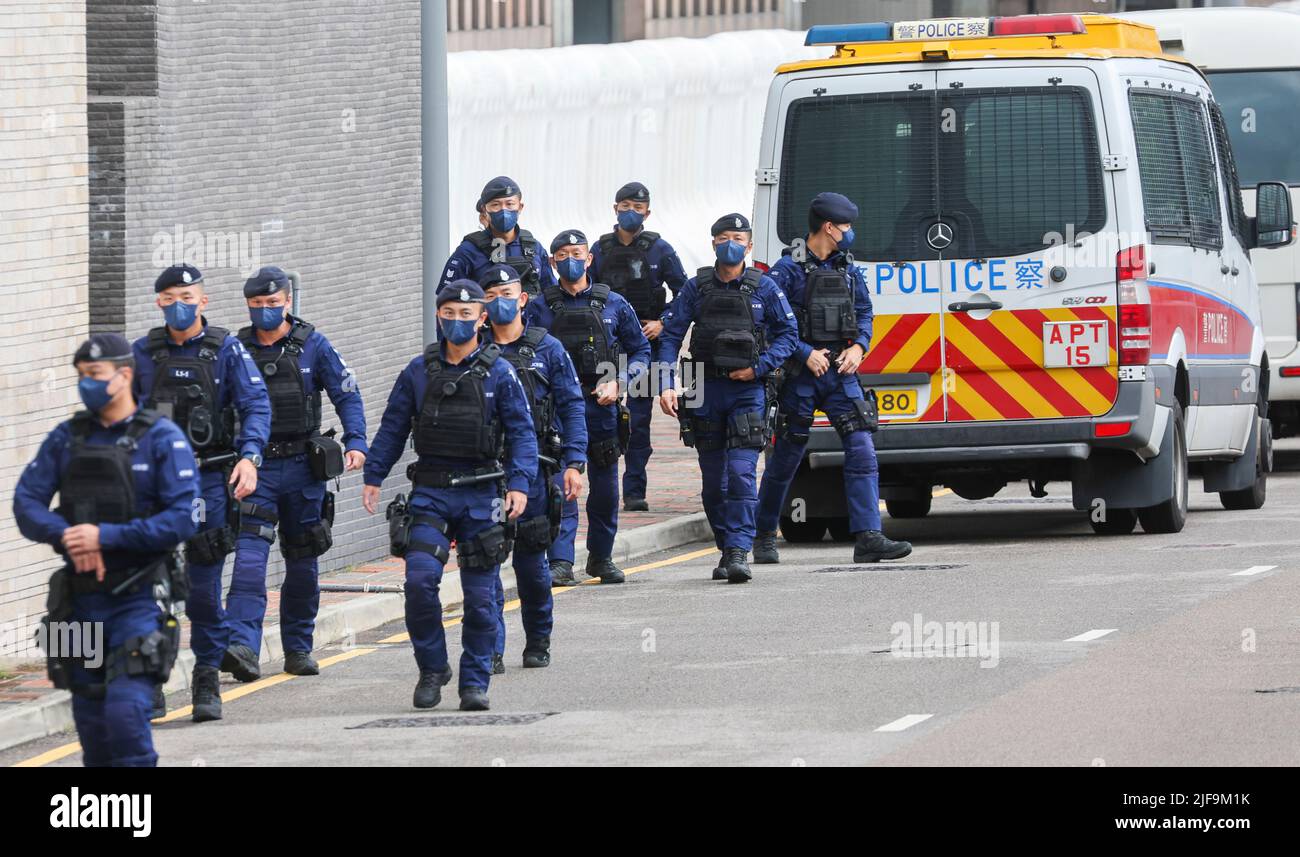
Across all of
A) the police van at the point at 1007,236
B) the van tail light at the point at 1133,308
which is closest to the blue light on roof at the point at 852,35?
the police van at the point at 1007,236

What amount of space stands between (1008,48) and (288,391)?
229 inches

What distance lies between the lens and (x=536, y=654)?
11.9 meters

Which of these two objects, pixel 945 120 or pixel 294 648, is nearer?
pixel 294 648

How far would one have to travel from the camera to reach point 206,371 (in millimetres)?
10938

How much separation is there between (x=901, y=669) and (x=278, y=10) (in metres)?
5.65

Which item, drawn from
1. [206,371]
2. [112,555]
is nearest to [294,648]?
[206,371]

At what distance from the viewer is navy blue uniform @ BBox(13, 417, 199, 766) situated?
838 centimetres

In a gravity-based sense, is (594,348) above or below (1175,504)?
above

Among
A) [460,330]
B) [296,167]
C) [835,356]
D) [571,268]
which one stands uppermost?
[296,167]

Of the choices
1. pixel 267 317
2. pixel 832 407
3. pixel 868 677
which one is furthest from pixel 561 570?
pixel 868 677

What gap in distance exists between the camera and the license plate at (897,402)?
15.6 meters

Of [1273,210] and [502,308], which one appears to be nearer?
[502,308]

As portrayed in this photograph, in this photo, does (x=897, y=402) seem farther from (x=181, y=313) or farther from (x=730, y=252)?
(x=181, y=313)
